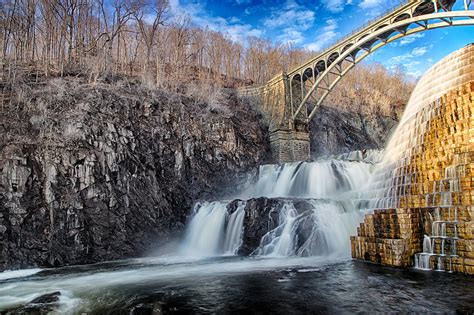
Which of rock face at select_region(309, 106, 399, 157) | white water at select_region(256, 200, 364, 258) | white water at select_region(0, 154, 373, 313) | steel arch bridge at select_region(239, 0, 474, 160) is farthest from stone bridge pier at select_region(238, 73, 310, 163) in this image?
white water at select_region(256, 200, 364, 258)

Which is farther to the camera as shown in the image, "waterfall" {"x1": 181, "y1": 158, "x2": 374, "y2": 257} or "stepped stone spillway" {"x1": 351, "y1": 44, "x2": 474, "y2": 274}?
"waterfall" {"x1": 181, "y1": 158, "x2": 374, "y2": 257}

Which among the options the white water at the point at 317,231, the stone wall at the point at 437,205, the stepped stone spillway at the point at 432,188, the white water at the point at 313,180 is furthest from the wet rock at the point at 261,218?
the white water at the point at 313,180

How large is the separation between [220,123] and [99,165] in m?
10.8

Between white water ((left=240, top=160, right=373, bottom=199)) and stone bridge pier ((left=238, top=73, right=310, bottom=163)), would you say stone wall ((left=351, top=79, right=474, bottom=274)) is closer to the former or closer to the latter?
white water ((left=240, top=160, right=373, bottom=199))

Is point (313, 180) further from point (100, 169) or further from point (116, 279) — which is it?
point (116, 279)

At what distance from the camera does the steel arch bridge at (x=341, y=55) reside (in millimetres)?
19938

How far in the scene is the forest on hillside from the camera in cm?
2442

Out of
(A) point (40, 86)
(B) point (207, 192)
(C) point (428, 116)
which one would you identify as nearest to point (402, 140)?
(C) point (428, 116)

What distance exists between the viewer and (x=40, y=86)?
20438 millimetres

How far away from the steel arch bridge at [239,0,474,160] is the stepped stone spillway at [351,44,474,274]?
5333mm

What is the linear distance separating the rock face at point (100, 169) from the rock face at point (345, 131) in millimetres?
13311

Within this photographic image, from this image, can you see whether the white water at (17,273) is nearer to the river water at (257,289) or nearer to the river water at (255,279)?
the river water at (255,279)

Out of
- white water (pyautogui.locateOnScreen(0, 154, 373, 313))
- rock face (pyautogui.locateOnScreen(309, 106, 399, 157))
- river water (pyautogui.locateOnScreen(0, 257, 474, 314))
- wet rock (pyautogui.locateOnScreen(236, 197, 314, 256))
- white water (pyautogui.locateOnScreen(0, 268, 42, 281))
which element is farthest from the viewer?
rock face (pyautogui.locateOnScreen(309, 106, 399, 157))

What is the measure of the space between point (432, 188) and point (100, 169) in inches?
583
